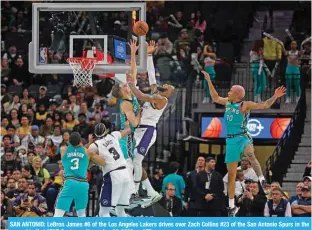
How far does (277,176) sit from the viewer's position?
26.5 m

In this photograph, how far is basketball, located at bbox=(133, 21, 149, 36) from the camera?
2014 centimetres

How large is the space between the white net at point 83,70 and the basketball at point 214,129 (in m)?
7.53

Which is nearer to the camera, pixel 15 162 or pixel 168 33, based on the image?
pixel 15 162

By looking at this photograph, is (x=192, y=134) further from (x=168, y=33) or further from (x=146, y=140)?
(x=146, y=140)

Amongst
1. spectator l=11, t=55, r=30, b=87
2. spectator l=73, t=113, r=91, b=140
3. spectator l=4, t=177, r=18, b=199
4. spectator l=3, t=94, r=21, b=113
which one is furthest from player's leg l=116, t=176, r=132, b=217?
spectator l=11, t=55, r=30, b=87

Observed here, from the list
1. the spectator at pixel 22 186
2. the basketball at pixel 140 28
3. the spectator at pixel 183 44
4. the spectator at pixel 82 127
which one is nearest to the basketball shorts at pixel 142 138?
the basketball at pixel 140 28

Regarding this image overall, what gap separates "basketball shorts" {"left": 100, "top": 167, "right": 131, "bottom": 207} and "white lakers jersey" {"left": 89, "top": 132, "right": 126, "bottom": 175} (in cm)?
10

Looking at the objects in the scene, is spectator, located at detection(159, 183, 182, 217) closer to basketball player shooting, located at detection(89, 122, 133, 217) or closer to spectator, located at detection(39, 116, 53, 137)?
basketball player shooting, located at detection(89, 122, 133, 217)

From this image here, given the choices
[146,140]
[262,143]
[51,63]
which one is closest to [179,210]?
[146,140]

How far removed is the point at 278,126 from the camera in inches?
1106

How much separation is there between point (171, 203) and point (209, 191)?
726 mm

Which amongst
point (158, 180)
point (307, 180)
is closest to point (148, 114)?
point (307, 180)

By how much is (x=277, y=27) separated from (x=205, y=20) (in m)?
1.88

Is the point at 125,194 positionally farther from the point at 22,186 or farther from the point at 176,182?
the point at 22,186
